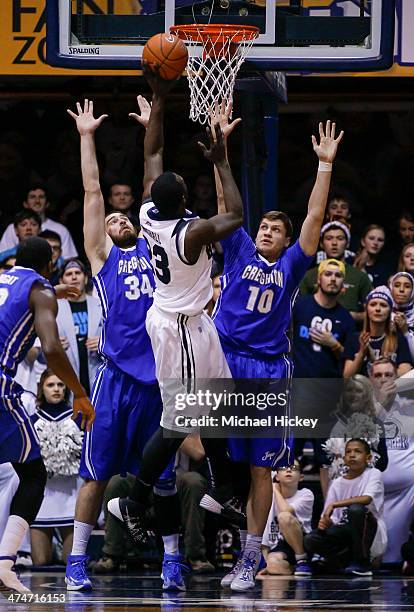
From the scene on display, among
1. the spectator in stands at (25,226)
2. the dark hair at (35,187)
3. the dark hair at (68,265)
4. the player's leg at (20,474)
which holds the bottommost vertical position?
the player's leg at (20,474)

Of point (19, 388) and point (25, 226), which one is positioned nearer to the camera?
point (19, 388)

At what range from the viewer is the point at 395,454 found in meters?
10.0

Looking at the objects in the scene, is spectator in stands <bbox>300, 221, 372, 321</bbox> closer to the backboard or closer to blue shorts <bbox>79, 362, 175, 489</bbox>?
the backboard

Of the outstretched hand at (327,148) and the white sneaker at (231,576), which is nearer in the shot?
the white sneaker at (231,576)

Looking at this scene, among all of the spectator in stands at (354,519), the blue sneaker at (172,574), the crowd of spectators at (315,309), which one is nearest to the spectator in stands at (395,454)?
the crowd of spectators at (315,309)

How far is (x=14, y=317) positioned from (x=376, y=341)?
408 cm

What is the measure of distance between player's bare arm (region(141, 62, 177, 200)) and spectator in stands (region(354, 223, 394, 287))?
4177mm

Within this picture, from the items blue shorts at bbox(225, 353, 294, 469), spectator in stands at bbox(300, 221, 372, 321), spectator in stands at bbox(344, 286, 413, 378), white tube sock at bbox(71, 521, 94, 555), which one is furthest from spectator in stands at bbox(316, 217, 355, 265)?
white tube sock at bbox(71, 521, 94, 555)

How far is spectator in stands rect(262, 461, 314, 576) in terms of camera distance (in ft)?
31.1

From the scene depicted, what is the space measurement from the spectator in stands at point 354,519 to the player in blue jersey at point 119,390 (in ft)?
4.72

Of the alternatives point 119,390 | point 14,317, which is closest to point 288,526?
point 119,390

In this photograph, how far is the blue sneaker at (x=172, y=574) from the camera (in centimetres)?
825

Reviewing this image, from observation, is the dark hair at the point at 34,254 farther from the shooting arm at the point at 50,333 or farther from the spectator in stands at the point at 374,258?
the spectator in stands at the point at 374,258

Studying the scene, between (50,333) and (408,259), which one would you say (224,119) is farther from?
(408,259)
